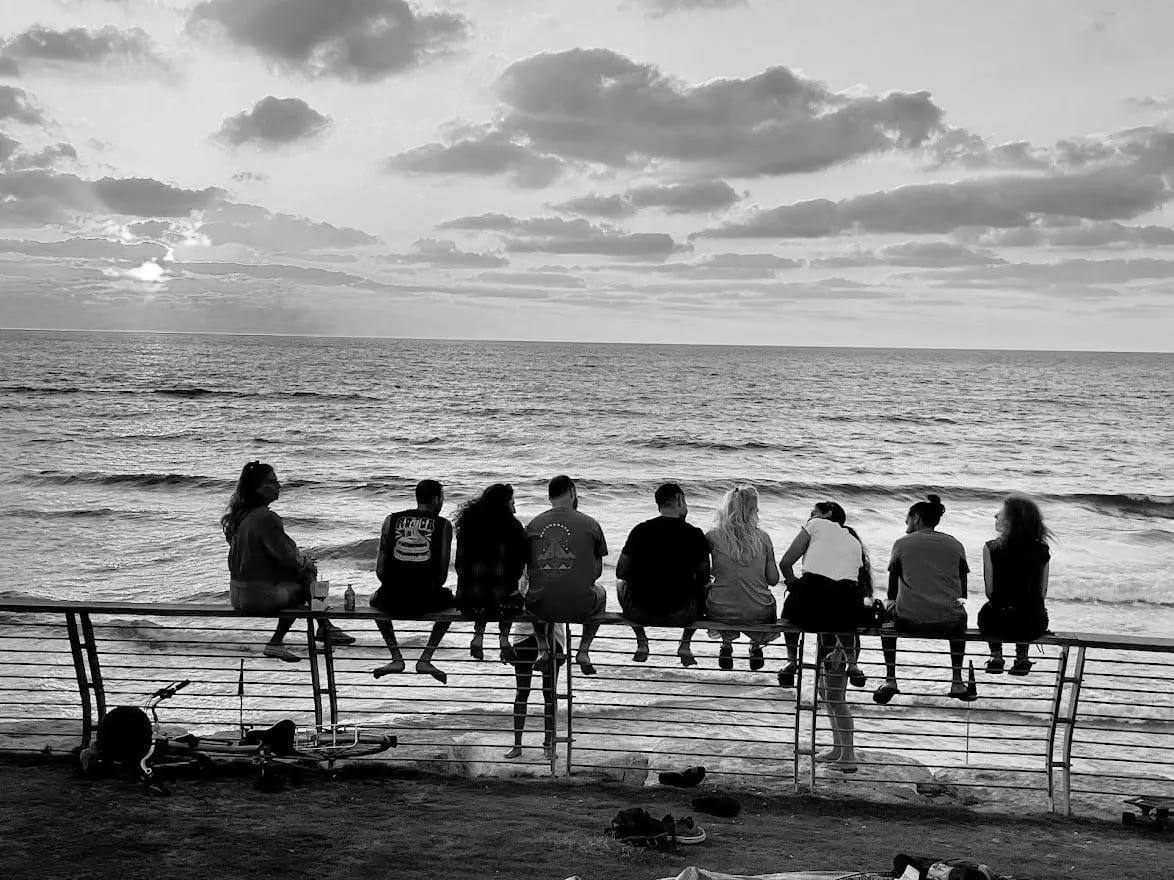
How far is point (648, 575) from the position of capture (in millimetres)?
6645

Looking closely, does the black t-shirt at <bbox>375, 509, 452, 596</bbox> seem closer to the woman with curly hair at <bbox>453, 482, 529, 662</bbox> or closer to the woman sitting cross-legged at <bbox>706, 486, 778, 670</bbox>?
the woman with curly hair at <bbox>453, 482, 529, 662</bbox>

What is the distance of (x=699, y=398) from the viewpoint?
240ft

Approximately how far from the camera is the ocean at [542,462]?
66.0ft

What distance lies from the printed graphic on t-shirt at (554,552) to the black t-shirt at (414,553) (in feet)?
2.12

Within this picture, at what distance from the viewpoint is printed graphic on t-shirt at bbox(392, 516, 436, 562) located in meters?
6.66

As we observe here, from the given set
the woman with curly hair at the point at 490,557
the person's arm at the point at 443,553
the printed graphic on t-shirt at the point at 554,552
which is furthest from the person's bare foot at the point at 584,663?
the person's arm at the point at 443,553

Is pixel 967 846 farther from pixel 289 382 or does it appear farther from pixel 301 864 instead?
pixel 289 382

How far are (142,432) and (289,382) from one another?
35753 millimetres

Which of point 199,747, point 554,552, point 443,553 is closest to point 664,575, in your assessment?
point 554,552

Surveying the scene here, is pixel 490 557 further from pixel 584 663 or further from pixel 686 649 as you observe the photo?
pixel 686 649

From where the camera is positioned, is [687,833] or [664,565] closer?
[687,833]

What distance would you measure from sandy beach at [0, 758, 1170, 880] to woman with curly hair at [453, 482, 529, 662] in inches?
44.2

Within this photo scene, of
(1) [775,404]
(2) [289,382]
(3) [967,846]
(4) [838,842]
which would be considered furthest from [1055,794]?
(2) [289,382]

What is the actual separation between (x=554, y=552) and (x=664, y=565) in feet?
2.58
